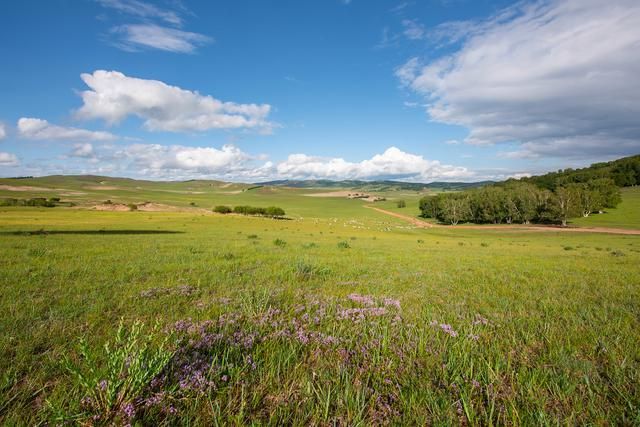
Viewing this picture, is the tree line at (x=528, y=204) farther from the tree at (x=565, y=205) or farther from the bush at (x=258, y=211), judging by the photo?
the bush at (x=258, y=211)

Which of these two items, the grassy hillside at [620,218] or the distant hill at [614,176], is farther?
the distant hill at [614,176]

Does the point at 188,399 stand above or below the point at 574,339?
above

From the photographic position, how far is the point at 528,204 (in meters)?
84.1

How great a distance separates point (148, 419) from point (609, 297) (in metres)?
8.79

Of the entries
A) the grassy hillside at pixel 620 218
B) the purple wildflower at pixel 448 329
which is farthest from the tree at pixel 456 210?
the purple wildflower at pixel 448 329

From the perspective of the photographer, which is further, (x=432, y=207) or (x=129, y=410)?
(x=432, y=207)

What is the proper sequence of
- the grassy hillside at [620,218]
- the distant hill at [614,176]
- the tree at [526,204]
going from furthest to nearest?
the distant hill at [614,176]
the tree at [526,204]
the grassy hillside at [620,218]

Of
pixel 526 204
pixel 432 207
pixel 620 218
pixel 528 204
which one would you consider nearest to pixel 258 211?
pixel 432 207

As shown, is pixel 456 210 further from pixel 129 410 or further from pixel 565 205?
pixel 129 410

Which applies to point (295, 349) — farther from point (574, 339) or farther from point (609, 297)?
point (609, 297)

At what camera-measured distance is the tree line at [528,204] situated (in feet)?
249

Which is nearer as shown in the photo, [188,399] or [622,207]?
[188,399]

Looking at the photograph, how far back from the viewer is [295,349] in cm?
352

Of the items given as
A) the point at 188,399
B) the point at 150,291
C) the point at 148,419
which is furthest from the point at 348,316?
the point at 150,291
